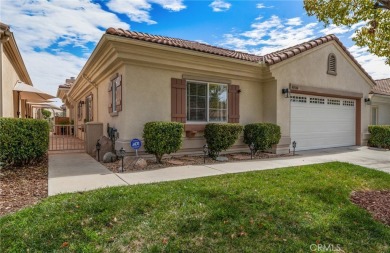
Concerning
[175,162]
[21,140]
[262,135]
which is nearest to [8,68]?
[21,140]

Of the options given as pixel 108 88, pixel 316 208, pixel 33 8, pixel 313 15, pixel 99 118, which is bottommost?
pixel 316 208

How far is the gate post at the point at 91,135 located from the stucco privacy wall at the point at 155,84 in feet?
2.73

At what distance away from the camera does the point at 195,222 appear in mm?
3244

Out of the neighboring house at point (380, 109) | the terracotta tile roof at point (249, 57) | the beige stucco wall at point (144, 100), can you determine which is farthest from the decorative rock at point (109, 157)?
the neighboring house at point (380, 109)

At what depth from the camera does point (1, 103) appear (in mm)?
7977

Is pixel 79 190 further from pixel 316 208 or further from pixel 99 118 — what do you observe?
pixel 99 118

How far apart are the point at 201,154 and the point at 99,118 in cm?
557

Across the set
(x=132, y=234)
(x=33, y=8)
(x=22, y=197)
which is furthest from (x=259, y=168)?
(x=33, y=8)

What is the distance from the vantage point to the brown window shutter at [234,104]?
917 cm

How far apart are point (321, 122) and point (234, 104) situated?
5.15 m

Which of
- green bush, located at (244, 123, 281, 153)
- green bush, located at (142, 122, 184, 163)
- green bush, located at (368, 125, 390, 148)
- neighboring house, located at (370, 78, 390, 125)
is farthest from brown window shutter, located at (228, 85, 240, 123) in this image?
→ neighboring house, located at (370, 78, 390, 125)

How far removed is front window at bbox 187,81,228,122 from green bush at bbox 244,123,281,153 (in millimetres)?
1097

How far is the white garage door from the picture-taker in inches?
415

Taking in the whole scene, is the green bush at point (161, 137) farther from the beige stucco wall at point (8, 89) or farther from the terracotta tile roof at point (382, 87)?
the terracotta tile roof at point (382, 87)
